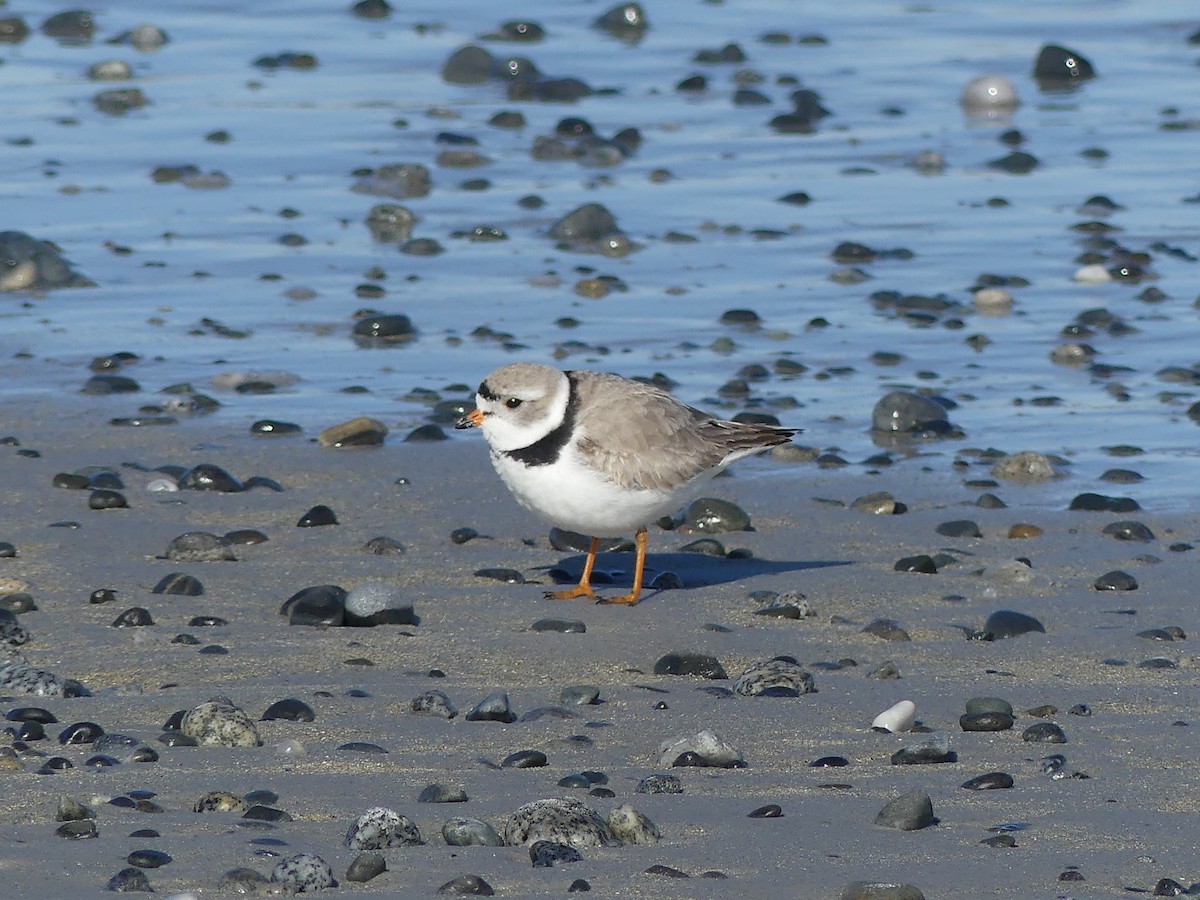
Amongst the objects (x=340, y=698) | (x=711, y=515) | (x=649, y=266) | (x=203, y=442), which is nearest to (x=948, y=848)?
(x=340, y=698)

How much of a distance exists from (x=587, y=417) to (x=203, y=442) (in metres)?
2.61

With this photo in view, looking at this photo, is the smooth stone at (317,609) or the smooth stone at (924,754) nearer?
the smooth stone at (924,754)

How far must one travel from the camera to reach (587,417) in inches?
283

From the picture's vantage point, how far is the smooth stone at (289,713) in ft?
18.8

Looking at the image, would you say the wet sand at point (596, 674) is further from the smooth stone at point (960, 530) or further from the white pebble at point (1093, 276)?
the white pebble at point (1093, 276)

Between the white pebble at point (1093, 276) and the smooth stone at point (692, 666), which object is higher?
the white pebble at point (1093, 276)

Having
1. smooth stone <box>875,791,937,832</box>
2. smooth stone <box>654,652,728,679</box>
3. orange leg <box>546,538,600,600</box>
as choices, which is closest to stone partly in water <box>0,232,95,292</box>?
orange leg <box>546,538,600,600</box>

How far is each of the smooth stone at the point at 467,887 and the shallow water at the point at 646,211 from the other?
15.7 feet

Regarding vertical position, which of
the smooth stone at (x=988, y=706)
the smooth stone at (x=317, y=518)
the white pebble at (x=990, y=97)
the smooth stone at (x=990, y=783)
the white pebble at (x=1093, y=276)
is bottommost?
the smooth stone at (x=317, y=518)

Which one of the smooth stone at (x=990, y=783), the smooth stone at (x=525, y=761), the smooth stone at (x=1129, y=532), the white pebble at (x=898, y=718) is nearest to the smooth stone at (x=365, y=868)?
the smooth stone at (x=525, y=761)

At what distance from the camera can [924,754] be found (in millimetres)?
5523

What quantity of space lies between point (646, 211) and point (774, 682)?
7797 mm

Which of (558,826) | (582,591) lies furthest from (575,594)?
(558,826)

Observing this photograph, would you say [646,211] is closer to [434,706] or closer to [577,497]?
[577,497]
